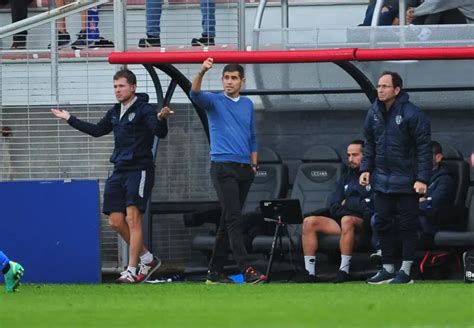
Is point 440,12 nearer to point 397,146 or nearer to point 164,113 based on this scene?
point 397,146

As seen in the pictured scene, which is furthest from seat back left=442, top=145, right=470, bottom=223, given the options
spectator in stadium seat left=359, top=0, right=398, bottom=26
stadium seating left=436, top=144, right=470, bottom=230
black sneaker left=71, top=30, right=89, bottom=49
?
black sneaker left=71, top=30, right=89, bottom=49

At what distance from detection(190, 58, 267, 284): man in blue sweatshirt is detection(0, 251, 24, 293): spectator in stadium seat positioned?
2155 mm

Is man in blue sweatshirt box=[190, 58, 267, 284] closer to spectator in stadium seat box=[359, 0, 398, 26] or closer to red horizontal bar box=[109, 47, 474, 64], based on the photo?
red horizontal bar box=[109, 47, 474, 64]

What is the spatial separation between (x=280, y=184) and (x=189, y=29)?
211cm

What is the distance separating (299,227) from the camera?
15.7 metres

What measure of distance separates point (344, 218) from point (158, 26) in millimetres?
3113

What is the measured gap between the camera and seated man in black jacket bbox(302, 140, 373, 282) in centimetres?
1459

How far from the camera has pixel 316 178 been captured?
622 inches

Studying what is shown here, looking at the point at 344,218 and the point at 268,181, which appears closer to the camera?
the point at 344,218

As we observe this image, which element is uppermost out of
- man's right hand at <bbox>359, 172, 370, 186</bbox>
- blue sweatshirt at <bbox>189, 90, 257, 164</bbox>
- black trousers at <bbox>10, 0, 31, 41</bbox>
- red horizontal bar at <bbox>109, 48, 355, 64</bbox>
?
black trousers at <bbox>10, 0, 31, 41</bbox>

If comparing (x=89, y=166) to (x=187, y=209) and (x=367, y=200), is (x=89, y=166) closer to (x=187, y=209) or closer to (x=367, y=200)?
(x=187, y=209)

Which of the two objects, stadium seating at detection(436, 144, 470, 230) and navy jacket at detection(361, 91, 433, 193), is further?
stadium seating at detection(436, 144, 470, 230)

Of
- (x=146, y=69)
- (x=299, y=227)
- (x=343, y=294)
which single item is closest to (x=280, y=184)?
(x=299, y=227)

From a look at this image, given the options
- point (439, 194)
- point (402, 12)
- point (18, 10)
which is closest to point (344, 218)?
point (439, 194)
